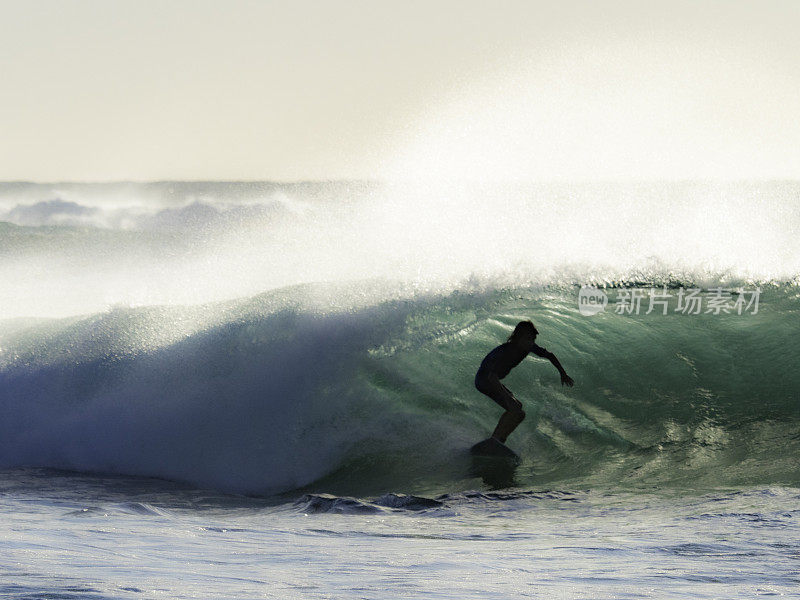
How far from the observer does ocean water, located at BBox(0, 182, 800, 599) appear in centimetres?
432

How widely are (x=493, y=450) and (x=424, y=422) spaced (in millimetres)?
769

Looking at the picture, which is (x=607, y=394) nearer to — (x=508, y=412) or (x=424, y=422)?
(x=508, y=412)

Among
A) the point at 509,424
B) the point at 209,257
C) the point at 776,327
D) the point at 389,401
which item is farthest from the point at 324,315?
the point at 209,257

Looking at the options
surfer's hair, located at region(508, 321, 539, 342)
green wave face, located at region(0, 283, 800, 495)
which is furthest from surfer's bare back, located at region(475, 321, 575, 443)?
green wave face, located at region(0, 283, 800, 495)

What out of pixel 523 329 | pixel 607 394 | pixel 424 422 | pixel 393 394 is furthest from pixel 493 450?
pixel 607 394

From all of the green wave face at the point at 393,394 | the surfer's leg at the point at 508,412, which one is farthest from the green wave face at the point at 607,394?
the surfer's leg at the point at 508,412

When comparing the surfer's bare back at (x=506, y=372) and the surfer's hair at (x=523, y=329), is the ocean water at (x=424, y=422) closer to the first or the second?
the surfer's bare back at (x=506, y=372)

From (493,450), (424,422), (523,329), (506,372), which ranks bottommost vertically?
(493,450)

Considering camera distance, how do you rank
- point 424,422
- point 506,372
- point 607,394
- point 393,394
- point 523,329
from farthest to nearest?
point 607,394
point 393,394
point 424,422
point 506,372
point 523,329

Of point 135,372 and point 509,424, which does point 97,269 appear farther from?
point 509,424

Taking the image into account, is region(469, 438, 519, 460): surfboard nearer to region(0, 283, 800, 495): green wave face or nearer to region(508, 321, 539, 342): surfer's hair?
region(0, 283, 800, 495): green wave face

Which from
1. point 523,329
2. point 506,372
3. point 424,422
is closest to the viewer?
point 523,329

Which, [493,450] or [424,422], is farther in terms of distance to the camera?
[424,422]

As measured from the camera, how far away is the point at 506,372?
7.27 m
